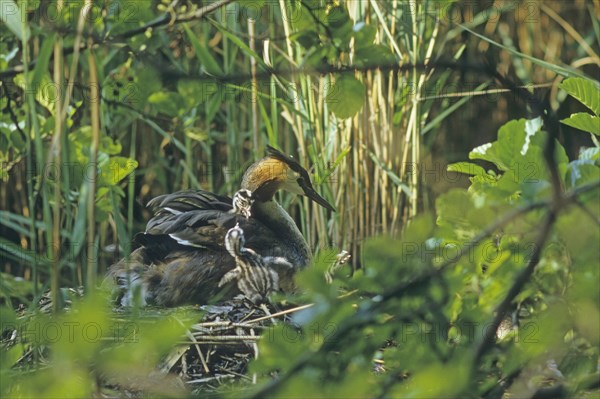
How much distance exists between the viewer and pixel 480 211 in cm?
138

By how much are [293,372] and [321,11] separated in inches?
49.9

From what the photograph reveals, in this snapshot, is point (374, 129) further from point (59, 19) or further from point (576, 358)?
point (576, 358)

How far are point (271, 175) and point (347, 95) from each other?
1.50 metres

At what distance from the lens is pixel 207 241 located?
305 centimetres

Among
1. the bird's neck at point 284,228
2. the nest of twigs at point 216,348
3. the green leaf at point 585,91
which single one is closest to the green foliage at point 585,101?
the green leaf at point 585,91

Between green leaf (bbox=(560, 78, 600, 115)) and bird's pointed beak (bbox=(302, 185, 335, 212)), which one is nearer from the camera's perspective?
green leaf (bbox=(560, 78, 600, 115))

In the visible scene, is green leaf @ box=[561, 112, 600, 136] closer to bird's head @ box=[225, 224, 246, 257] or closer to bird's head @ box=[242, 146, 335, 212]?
bird's head @ box=[225, 224, 246, 257]

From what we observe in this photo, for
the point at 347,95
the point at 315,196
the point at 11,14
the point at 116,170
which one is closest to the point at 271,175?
the point at 315,196

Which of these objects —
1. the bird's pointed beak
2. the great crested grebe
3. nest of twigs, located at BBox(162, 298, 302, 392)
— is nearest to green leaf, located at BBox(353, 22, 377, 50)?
nest of twigs, located at BBox(162, 298, 302, 392)

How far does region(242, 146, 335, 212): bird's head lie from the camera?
3.33 metres

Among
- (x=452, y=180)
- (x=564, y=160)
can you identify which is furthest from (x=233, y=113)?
(x=564, y=160)

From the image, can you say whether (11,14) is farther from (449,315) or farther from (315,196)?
(449,315)

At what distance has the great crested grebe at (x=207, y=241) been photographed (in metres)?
2.98

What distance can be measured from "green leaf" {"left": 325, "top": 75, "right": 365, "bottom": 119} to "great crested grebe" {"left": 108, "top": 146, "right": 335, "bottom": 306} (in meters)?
1.03
